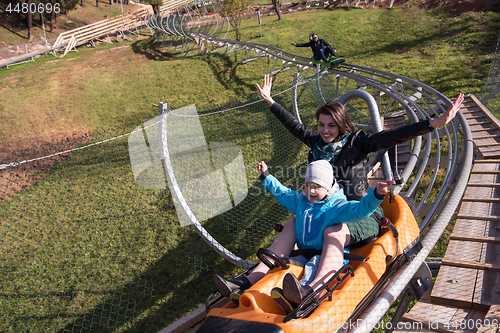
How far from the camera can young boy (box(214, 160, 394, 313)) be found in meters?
1.87

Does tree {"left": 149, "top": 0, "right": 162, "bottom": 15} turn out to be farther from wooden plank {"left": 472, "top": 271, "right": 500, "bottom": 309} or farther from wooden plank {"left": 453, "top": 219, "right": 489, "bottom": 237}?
wooden plank {"left": 472, "top": 271, "right": 500, "bottom": 309}

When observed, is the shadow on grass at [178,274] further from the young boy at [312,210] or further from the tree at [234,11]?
the tree at [234,11]

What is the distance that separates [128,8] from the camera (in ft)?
89.4

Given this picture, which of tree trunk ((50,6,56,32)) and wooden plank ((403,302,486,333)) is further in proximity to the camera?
tree trunk ((50,6,56,32))

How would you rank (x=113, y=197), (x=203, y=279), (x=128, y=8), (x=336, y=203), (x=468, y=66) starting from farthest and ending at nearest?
(x=128, y=8)
(x=468, y=66)
(x=113, y=197)
(x=203, y=279)
(x=336, y=203)

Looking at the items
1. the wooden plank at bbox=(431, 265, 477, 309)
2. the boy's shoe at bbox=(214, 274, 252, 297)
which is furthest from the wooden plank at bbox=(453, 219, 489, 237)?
the boy's shoe at bbox=(214, 274, 252, 297)

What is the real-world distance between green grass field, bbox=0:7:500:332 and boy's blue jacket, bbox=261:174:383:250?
71.6 inches

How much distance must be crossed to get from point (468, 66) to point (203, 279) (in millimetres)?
8324

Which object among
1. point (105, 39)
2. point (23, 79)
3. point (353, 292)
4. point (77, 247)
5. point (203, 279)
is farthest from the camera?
point (105, 39)

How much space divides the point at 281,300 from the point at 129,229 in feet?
10.6

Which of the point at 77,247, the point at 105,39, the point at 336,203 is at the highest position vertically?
the point at 105,39

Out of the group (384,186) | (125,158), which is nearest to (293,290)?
(384,186)

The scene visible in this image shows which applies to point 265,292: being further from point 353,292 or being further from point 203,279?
point 203,279

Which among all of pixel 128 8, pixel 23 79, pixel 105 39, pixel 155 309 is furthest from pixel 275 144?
pixel 128 8
